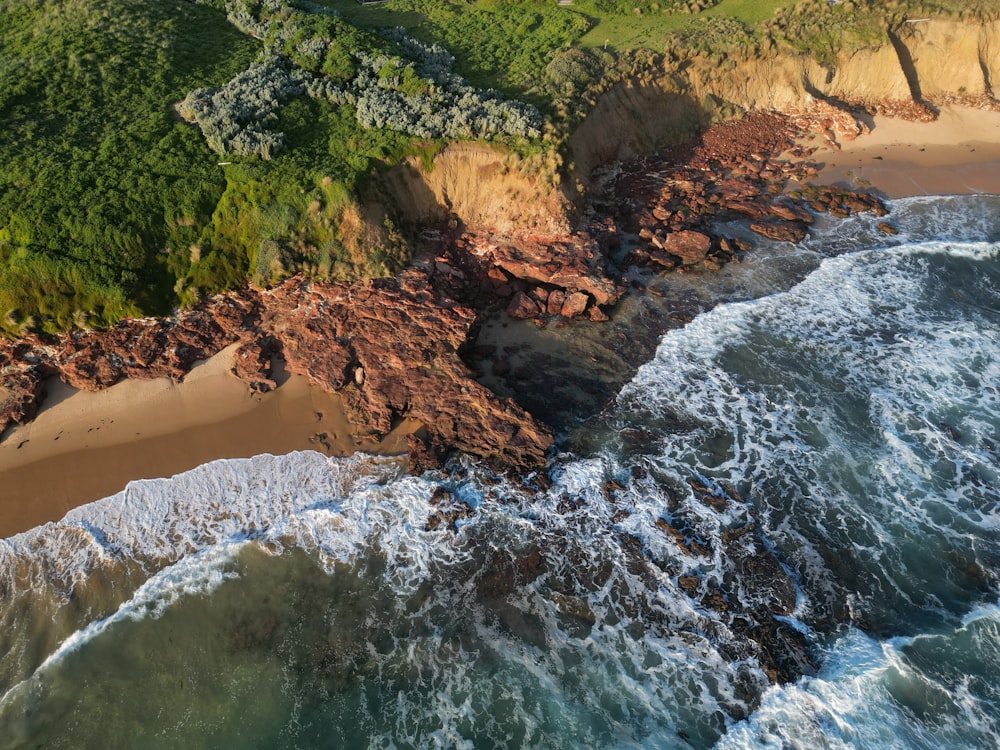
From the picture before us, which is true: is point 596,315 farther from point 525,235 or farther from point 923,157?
point 923,157

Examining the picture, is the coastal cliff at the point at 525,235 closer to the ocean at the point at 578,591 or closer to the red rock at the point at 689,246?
the red rock at the point at 689,246

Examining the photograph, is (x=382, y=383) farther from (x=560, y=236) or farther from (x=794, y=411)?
(x=794, y=411)

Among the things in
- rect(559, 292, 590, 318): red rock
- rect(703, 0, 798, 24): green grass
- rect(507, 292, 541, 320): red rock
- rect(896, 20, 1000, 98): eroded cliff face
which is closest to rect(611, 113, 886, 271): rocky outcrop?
rect(559, 292, 590, 318): red rock

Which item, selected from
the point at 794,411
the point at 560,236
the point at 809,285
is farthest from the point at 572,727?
the point at 809,285

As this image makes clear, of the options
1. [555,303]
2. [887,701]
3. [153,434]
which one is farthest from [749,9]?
[153,434]

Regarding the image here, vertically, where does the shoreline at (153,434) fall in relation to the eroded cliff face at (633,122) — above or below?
below

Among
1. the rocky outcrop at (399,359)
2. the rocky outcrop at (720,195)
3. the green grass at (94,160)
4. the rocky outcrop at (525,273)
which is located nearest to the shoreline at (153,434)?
the rocky outcrop at (399,359)

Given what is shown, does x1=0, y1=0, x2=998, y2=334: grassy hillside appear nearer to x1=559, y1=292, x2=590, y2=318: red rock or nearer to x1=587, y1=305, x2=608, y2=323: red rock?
x1=559, y1=292, x2=590, y2=318: red rock
